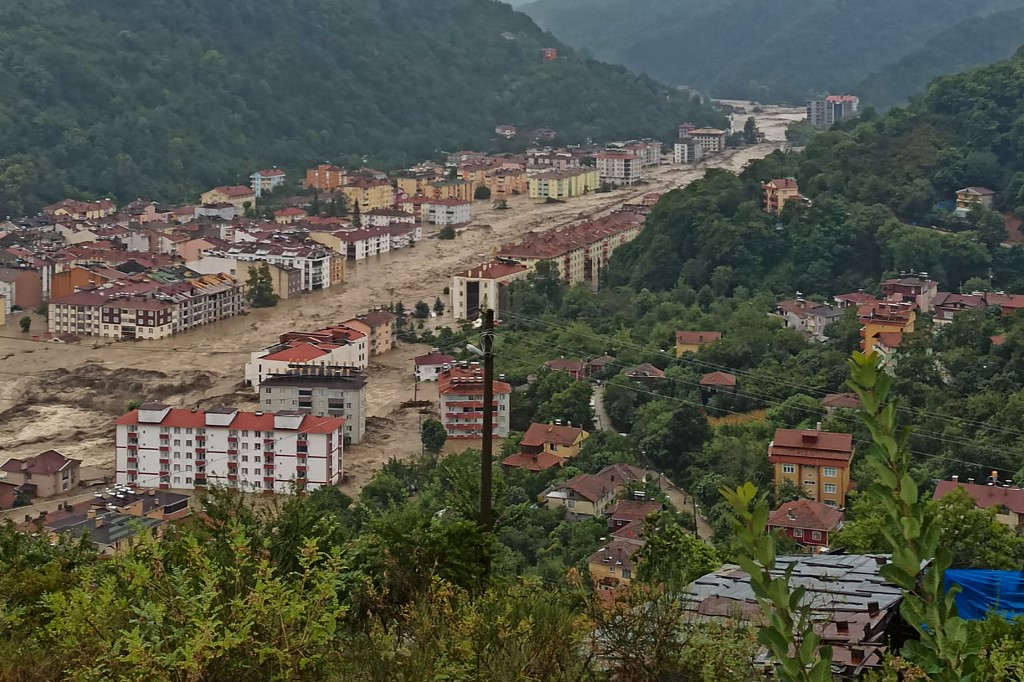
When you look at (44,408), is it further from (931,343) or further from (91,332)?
(931,343)

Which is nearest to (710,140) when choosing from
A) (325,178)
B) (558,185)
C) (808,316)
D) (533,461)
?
(558,185)

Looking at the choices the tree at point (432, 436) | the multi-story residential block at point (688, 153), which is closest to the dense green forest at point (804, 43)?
the multi-story residential block at point (688, 153)

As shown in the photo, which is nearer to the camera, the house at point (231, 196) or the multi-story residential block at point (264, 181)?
the house at point (231, 196)

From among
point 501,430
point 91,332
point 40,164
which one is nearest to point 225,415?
point 501,430

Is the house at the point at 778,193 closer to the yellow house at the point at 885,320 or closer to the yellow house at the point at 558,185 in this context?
the yellow house at the point at 885,320

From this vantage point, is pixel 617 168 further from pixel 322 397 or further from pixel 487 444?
pixel 487 444

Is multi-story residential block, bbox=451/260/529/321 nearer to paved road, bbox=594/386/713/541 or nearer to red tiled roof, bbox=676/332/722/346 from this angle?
red tiled roof, bbox=676/332/722/346

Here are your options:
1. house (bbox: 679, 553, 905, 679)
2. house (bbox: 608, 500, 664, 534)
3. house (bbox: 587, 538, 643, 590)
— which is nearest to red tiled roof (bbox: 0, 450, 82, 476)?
house (bbox: 608, 500, 664, 534)
